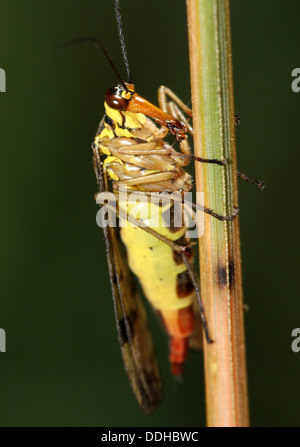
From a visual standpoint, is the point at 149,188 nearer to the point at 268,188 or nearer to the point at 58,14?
the point at 268,188

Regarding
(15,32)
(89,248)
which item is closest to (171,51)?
(15,32)

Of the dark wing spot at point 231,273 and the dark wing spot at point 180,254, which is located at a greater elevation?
the dark wing spot at point 231,273

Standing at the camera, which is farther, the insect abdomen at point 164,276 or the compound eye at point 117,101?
the insect abdomen at point 164,276

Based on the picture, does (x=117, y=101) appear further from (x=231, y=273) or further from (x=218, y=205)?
(x=231, y=273)

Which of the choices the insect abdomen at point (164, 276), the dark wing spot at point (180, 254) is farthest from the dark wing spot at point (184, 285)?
the dark wing spot at point (180, 254)

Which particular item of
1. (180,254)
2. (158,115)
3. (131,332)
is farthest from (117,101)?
(131,332)

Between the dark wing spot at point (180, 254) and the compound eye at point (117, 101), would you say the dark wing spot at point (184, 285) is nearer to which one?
the dark wing spot at point (180, 254)

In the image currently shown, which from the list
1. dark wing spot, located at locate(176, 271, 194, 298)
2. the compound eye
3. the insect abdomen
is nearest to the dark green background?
the insect abdomen

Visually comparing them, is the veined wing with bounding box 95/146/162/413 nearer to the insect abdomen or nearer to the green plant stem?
the insect abdomen
